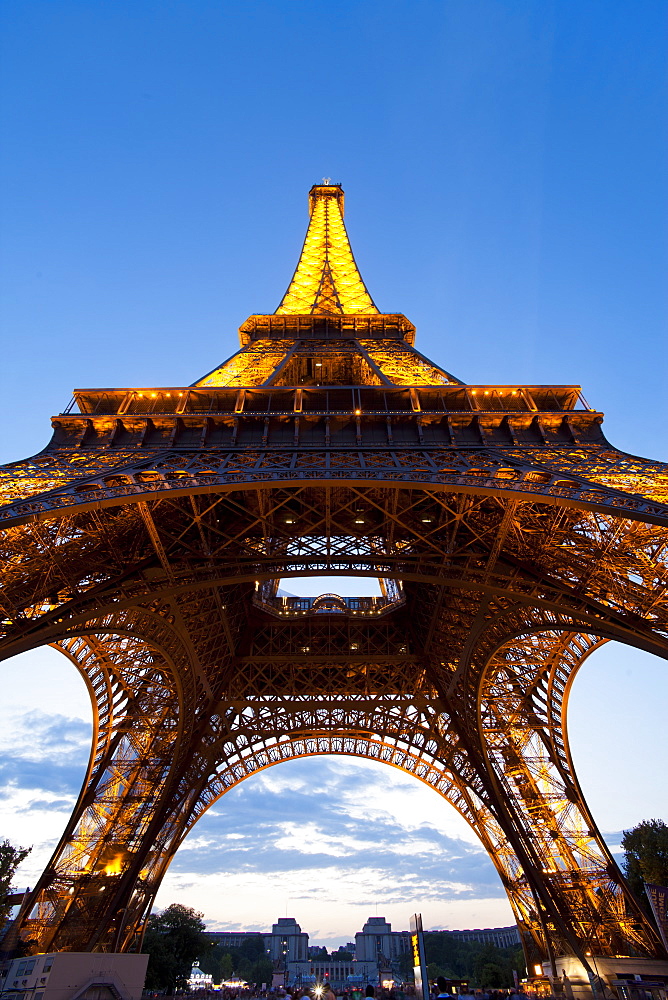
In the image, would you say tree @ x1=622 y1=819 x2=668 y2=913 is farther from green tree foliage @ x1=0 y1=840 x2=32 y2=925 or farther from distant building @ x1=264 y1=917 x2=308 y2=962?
distant building @ x1=264 y1=917 x2=308 y2=962

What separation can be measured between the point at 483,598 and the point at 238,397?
38.1 feet

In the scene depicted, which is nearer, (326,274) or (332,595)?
(332,595)

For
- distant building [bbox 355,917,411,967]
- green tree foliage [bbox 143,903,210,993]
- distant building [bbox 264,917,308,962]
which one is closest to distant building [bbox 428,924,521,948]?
distant building [bbox 355,917,411,967]

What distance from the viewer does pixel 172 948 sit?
4406cm

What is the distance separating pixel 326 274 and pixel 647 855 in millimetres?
37042

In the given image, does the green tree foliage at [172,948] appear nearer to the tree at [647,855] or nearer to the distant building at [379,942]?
the tree at [647,855]

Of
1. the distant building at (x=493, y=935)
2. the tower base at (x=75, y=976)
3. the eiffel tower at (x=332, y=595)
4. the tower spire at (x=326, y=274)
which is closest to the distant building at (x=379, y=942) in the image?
the distant building at (x=493, y=935)

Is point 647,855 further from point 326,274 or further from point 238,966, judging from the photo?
point 238,966

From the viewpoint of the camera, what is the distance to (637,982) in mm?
21500

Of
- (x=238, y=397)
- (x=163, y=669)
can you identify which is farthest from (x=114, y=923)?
(x=238, y=397)

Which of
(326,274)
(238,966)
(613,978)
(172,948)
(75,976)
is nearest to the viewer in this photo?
(75,976)

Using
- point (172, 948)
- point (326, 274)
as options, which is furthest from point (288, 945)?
point (326, 274)

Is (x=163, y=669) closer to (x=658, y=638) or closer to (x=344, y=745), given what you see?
(x=344, y=745)

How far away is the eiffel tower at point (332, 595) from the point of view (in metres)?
18.1
